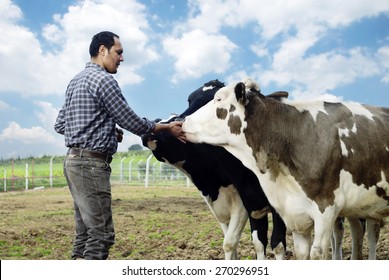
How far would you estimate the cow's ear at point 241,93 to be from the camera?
456cm

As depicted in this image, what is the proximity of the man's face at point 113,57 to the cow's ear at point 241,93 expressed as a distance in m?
1.13

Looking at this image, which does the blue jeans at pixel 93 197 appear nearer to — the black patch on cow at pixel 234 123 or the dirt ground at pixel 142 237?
the black patch on cow at pixel 234 123

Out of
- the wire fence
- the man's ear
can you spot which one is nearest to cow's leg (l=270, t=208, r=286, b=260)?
the man's ear

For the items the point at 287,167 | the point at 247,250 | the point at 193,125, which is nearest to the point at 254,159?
the point at 287,167

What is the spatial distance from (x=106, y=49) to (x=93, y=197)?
1353mm

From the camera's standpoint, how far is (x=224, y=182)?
5848mm

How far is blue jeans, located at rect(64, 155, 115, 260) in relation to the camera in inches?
170

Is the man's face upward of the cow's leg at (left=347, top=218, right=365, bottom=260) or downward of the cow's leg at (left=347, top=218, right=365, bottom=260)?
upward

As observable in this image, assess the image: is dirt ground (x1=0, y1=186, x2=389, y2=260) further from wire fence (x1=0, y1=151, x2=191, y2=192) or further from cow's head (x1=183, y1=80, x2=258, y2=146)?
wire fence (x1=0, y1=151, x2=191, y2=192)

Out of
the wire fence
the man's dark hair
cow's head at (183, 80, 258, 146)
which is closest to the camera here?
the man's dark hair

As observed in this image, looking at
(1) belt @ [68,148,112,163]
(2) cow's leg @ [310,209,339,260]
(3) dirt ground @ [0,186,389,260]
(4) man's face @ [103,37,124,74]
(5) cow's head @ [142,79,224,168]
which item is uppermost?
(4) man's face @ [103,37,124,74]

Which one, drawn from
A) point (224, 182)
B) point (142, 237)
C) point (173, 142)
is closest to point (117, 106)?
point (173, 142)

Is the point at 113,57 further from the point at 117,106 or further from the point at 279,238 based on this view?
the point at 279,238

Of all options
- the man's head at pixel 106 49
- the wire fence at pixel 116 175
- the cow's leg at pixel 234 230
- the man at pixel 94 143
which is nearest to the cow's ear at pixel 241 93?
the man at pixel 94 143
